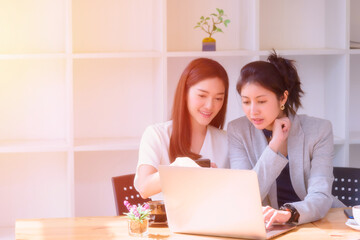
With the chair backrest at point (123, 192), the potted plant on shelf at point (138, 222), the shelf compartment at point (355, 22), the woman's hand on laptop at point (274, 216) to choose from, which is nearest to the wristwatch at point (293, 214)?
the woman's hand on laptop at point (274, 216)

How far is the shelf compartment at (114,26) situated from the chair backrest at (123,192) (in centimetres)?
119

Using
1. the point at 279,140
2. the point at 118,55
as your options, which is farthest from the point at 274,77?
the point at 118,55

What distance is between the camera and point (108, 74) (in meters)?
4.19

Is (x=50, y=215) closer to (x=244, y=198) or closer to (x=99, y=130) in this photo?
(x=99, y=130)

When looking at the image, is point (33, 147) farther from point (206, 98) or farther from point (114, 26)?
point (206, 98)

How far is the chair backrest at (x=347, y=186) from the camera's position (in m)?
3.25

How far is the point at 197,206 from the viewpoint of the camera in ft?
7.57

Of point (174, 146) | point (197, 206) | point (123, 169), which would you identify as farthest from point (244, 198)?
point (123, 169)

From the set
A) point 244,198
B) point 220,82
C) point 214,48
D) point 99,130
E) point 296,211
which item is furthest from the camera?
point 99,130

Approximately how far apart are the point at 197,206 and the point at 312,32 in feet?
7.83

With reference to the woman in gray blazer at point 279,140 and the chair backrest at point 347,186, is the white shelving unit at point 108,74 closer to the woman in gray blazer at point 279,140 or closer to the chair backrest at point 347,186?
the chair backrest at point 347,186

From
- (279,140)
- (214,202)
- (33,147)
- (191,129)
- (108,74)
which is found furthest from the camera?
(108,74)

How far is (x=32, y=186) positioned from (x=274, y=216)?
2.21 m

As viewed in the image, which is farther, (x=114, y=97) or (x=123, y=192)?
(x=114, y=97)
